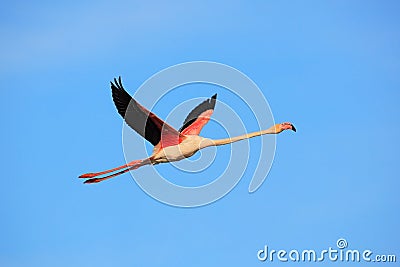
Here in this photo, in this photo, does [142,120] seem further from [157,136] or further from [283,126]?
[283,126]

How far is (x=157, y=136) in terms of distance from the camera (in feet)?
109

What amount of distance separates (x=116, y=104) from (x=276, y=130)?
4763mm

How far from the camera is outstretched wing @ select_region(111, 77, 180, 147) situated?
31956mm

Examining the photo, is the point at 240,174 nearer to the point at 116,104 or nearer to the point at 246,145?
the point at 246,145

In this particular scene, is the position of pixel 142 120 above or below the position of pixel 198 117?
below

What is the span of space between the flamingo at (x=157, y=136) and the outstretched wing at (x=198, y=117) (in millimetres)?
62

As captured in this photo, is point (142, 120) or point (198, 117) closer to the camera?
point (142, 120)

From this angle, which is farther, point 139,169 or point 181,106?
point 181,106

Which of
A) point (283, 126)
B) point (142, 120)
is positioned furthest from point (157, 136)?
point (283, 126)

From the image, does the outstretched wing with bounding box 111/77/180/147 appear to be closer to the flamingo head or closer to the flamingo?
Answer: the flamingo

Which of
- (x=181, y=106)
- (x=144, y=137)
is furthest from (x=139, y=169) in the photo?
(x=181, y=106)

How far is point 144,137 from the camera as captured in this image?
33.3 metres

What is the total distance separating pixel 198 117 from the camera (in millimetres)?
35719

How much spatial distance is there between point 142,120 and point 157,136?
3.29 feet
